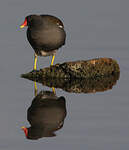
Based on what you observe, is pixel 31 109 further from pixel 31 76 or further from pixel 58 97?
pixel 31 76

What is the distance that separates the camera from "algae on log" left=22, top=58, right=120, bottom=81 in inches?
563

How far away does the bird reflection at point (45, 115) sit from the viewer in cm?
1000

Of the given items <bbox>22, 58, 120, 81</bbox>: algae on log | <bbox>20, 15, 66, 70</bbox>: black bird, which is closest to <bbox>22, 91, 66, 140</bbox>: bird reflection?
<bbox>22, 58, 120, 81</bbox>: algae on log

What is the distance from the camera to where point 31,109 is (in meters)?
11.3

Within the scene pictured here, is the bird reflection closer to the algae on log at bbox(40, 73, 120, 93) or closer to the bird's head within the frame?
the algae on log at bbox(40, 73, 120, 93)

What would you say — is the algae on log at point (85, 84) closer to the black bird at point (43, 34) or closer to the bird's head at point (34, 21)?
the black bird at point (43, 34)

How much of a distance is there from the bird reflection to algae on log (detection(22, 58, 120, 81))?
1.68 meters

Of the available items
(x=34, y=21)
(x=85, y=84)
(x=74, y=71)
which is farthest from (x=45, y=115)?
(x=34, y=21)

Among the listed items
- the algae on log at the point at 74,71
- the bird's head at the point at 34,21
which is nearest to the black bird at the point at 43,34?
the bird's head at the point at 34,21

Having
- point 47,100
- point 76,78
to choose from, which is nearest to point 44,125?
point 47,100

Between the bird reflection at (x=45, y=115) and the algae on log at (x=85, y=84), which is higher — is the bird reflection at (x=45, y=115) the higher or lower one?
the higher one

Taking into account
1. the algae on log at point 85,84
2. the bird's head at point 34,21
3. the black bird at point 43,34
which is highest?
the bird's head at point 34,21

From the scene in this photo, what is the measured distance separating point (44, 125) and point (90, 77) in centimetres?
409

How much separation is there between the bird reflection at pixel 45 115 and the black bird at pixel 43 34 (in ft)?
7.94
